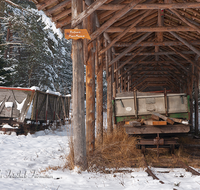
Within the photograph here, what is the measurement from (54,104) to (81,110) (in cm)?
955

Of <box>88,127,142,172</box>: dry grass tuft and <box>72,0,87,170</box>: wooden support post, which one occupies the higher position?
<box>72,0,87,170</box>: wooden support post

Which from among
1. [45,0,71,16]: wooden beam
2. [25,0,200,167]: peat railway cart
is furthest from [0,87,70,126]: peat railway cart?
[45,0,71,16]: wooden beam

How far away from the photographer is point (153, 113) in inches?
285

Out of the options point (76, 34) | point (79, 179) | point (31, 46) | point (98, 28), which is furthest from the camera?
point (31, 46)

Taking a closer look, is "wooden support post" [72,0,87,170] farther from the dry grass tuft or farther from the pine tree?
the pine tree

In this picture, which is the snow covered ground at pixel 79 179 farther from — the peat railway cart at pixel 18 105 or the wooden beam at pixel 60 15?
the peat railway cart at pixel 18 105

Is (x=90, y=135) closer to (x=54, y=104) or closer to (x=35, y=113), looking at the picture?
(x=35, y=113)

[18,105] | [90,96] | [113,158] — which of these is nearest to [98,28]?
[90,96]

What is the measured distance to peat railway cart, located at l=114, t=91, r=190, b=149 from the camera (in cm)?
697

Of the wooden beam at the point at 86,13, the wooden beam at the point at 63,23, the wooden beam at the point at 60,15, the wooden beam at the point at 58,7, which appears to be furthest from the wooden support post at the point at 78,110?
the wooden beam at the point at 63,23

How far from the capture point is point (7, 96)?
448 inches

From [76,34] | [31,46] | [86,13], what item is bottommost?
[76,34]

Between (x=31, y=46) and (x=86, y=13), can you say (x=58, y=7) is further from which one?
(x=31, y=46)

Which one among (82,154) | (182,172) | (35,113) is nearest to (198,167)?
(182,172)
